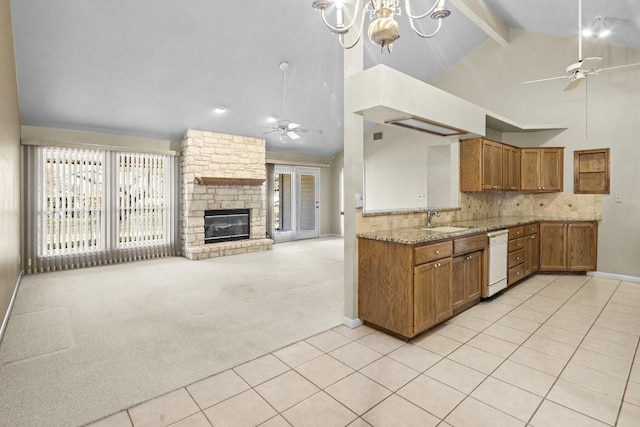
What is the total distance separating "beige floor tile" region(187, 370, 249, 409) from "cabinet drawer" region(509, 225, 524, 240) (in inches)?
148

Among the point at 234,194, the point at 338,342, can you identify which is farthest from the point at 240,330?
Result: the point at 234,194

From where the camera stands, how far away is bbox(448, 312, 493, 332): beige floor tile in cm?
309

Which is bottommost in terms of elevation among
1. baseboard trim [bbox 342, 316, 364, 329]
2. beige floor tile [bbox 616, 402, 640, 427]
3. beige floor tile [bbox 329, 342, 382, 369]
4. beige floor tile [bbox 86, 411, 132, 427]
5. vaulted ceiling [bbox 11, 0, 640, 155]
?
beige floor tile [bbox 616, 402, 640, 427]

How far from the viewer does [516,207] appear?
5902 mm

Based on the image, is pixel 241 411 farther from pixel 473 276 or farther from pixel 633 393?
pixel 473 276

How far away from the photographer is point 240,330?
3053 mm

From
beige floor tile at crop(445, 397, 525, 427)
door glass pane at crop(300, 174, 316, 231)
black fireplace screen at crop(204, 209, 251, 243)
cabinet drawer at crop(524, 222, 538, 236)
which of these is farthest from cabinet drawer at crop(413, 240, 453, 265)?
door glass pane at crop(300, 174, 316, 231)

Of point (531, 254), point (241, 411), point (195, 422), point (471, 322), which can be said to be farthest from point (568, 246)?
point (195, 422)

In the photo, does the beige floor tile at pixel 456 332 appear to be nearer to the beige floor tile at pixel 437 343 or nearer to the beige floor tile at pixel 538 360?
the beige floor tile at pixel 437 343

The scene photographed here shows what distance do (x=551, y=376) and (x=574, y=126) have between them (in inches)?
180

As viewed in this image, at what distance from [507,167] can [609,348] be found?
3178 mm

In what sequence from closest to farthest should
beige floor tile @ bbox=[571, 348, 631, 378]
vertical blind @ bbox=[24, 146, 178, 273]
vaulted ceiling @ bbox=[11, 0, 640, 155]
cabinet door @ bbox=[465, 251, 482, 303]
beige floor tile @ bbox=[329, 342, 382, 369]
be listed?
beige floor tile @ bbox=[571, 348, 631, 378]
beige floor tile @ bbox=[329, 342, 382, 369]
cabinet door @ bbox=[465, 251, 482, 303]
vaulted ceiling @ bbox=[11, 0, 640, 155]
vertical blind @ bbox=[24, 146, 178, 273]

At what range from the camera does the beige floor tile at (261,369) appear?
88.0 inches

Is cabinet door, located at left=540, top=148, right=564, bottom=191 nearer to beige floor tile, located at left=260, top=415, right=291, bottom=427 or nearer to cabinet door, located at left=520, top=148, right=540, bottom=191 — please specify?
cabinet door, located at left=520, top=148, right=540, bottom=191
